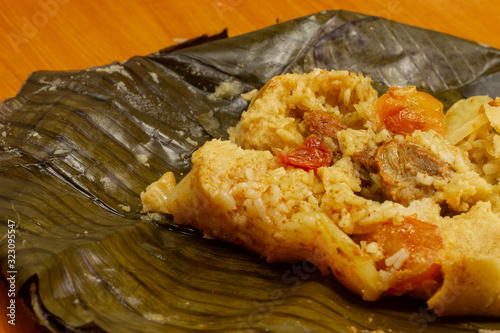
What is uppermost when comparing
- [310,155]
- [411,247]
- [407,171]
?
[310,155]

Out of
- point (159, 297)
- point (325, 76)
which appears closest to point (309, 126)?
point (325, 76)

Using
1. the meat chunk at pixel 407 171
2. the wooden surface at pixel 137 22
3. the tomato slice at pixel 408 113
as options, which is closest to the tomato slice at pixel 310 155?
the meat chunk at pixel 407 171

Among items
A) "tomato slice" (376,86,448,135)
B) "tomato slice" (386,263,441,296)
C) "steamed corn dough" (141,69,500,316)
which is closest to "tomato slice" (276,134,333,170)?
"steamed corn dough" (141,69,500,316)

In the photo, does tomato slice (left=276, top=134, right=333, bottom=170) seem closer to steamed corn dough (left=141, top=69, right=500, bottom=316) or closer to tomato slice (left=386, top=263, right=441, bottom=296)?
steamed corn dough (left=141, top=69, right=500, bottom=316)

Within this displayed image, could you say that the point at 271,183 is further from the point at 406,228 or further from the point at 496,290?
the point at 496,290

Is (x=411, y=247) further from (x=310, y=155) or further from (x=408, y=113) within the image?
(x=408, y=113)

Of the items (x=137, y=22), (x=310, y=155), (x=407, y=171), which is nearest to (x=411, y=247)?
(x=407, y=171)
